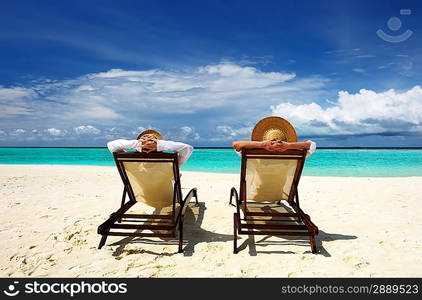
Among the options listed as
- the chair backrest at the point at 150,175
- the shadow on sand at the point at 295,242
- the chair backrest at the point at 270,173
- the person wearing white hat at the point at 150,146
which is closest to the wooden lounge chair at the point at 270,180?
the chair backrest at the point at 270,173

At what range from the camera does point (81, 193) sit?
734 cm

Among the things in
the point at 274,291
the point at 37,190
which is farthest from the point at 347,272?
the point at 37,190

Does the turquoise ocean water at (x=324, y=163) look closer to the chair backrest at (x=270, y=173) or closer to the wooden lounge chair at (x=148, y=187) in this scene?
the chair backrest at (x=270, y=173)

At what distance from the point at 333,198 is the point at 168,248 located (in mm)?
4705

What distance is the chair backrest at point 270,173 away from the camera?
374 cm

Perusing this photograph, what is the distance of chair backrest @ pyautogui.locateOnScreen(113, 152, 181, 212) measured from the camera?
3.73m

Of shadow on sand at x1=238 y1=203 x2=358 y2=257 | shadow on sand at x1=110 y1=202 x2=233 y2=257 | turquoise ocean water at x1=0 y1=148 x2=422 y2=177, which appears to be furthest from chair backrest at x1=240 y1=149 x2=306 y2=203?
turquoise ocean water at x1=0 y1=148 x2=422 y2=177

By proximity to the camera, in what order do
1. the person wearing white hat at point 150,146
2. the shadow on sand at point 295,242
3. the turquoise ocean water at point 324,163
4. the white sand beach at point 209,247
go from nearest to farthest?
the white sand beach at point 209,247 → the shadow on sand at point 295,242 → the person wearing white hat at point 150,146 → the turquoise ocean water at point 324,163

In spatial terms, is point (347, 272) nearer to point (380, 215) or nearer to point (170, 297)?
point (170, 297)

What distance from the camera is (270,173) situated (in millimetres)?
4047

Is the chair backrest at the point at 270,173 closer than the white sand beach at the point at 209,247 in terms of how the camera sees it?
No

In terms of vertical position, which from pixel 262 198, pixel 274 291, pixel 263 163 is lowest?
pixel 274 291

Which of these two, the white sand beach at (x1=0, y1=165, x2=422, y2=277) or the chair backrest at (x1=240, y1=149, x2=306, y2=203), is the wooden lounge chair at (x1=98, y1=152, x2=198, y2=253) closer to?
the white sand beach at (x1=0, y1=165, x2=422, y2=277)

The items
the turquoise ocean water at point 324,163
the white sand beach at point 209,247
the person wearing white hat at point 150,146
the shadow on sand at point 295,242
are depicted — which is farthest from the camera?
the turquoise ocean water at point 324,163
